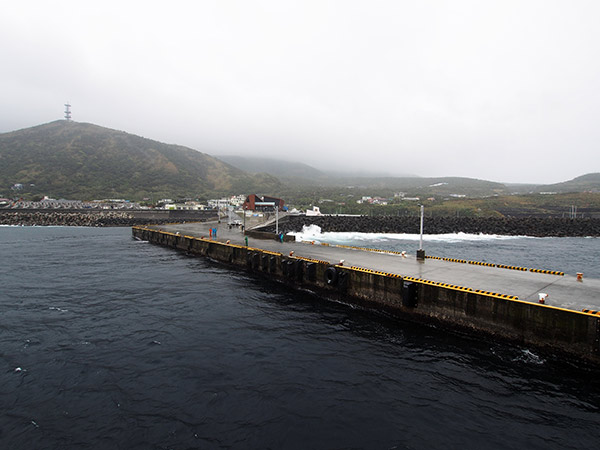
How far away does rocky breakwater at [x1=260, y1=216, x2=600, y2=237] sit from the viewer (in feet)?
247

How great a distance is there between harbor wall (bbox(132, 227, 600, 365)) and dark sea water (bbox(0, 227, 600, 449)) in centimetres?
76

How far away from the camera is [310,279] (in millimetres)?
24234

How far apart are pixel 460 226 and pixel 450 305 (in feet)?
236

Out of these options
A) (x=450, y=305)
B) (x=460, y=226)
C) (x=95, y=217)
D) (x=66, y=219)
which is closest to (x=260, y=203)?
(x=95, y=217)

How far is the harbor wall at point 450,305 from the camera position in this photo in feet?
42.1

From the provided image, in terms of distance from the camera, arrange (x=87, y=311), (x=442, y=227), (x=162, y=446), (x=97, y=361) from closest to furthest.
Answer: (x=162, y=446) < (x=97, y=361) < (x=87, y=311) < (x=442, y=227)

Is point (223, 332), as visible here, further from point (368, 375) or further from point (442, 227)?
point (442, 227)

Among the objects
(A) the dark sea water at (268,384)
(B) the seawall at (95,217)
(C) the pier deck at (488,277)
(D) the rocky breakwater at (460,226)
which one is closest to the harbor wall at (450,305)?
(A) the dark sea water at (268,384)

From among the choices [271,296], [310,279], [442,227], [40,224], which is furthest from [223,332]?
[40,224]

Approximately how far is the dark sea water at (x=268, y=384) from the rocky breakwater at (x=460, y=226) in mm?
55077

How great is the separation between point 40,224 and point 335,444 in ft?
404

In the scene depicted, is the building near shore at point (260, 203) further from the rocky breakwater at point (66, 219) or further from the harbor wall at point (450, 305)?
the harbor wall at point (450, 305)

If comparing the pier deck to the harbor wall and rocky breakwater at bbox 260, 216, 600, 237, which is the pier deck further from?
rocky breakwater at bbox 260, 216, 600, 237

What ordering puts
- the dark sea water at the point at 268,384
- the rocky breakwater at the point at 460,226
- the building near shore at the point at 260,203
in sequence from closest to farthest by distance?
1. the dark sea water at the point at 268,384
2. the rocky breakwater at the point at 460,226
3. the building near shore at the point at 260,203
